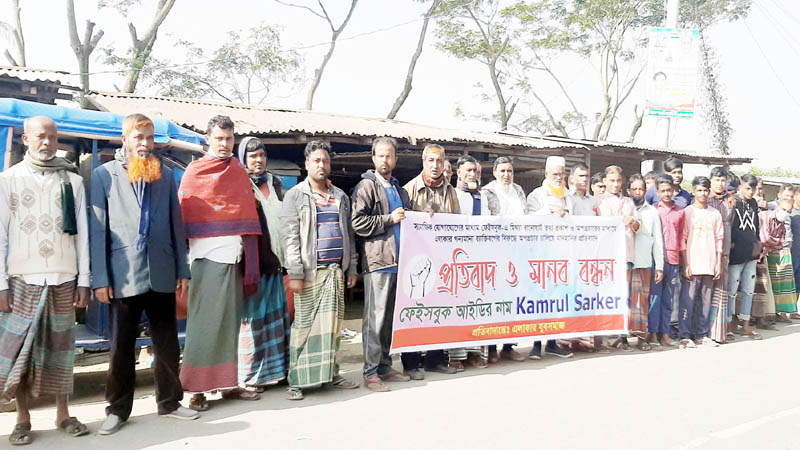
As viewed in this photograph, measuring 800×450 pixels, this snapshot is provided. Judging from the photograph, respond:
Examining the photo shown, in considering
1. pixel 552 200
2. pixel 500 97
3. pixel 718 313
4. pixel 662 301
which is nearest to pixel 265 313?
pixel 552 200

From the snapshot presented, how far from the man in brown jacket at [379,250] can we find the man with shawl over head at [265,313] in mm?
617

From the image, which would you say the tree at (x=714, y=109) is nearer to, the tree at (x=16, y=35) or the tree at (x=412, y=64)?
the tree at (x=412, y=64)

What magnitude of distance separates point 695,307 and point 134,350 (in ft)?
18.8

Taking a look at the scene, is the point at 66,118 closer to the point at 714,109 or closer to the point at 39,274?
the point at 39,274

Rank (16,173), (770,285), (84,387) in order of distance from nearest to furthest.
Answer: (16,173) < (84,387) < (770,285)

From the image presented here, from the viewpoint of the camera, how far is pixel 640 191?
22.2 ft

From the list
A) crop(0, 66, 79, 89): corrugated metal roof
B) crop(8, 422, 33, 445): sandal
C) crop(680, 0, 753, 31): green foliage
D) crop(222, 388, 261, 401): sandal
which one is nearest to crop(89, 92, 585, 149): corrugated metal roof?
crop(0, 66, 79, 89): corrugated metal roof

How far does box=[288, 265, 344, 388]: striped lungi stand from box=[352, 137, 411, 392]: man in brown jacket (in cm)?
37

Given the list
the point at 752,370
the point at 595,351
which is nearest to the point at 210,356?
the point at 595,351

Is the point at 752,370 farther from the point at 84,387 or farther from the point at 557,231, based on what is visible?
the point at 84,387

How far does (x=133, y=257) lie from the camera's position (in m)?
3.76

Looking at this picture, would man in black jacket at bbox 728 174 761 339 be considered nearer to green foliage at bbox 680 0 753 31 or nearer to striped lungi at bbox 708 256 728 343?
striped lungi at bbox 708 256 728 343

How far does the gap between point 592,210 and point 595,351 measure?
4.68ft

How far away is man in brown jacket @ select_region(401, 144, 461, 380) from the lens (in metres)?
5.04
